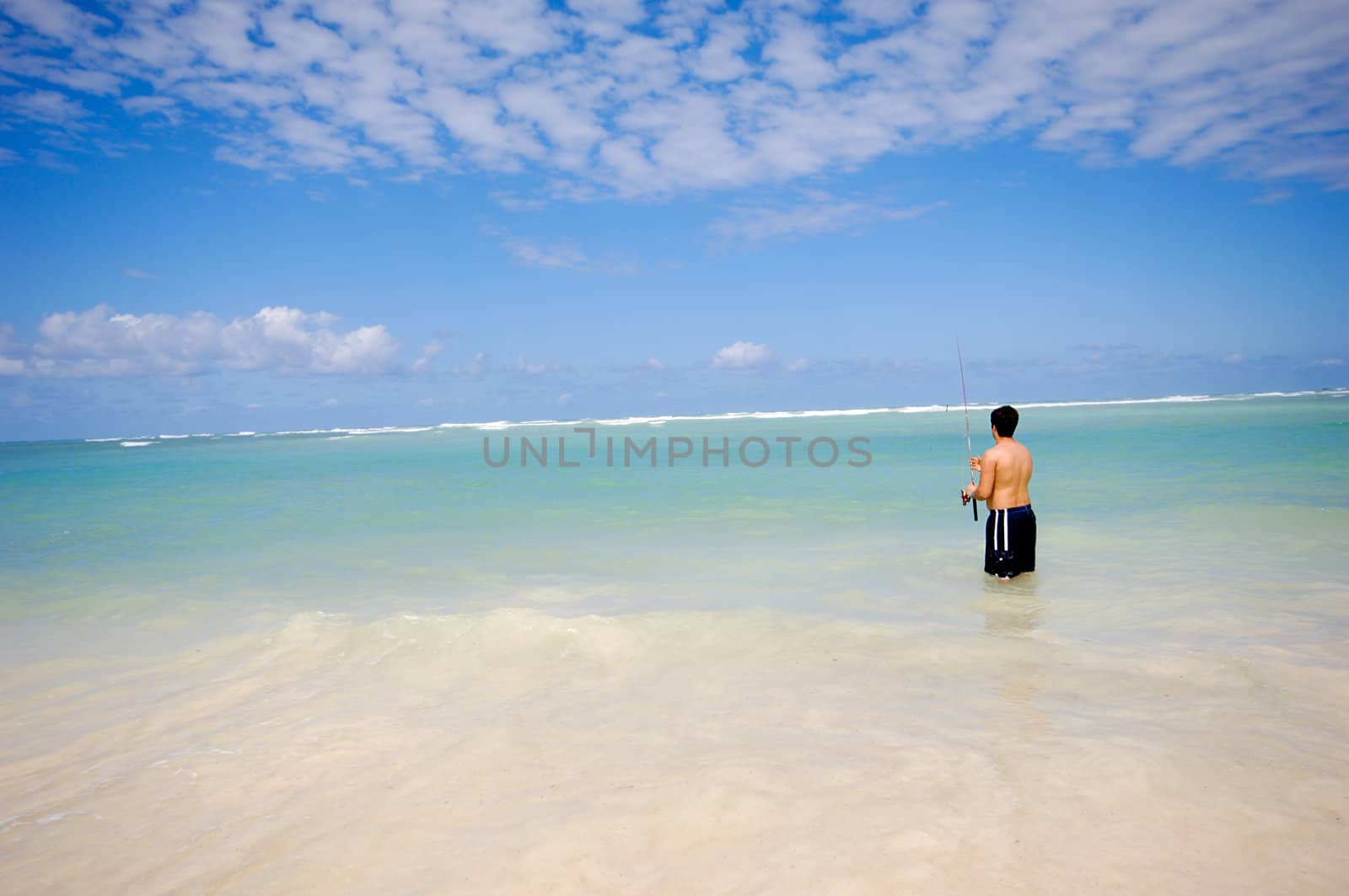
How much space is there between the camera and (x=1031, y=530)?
7168 millimetres

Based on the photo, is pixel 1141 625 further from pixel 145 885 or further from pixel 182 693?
pixel 182 693

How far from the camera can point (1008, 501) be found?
7160 millimetres

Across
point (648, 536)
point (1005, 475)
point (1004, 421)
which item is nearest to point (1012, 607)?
point (1005, 475)

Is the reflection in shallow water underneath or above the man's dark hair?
underneath

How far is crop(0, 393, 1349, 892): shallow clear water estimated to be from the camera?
2.97 metres

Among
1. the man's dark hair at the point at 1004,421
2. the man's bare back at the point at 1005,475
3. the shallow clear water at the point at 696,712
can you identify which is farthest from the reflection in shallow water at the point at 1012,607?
the man's dark hair at the point at 1004,421

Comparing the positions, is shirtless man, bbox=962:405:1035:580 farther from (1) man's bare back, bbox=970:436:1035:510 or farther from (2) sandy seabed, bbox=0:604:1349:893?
(2) sandy seabed, bbox=0:604:1349:893

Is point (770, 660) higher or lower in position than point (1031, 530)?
lower

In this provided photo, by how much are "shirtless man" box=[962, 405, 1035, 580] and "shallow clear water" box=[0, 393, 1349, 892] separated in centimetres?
36

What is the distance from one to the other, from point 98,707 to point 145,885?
8.90 feet

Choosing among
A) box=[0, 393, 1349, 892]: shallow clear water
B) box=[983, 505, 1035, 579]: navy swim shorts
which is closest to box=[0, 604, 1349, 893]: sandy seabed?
box=[0, 393, 1349, 892]: shallow clear water

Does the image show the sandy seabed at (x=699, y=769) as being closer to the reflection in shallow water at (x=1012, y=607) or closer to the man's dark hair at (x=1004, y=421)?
the reflection in shallow water at (x=1012, y=607)

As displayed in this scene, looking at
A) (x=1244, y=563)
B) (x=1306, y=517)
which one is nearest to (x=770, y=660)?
(x=1244, y=563)

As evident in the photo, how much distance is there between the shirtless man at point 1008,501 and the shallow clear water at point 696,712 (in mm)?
360
